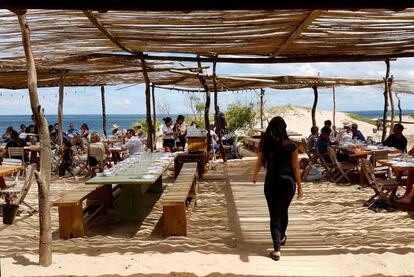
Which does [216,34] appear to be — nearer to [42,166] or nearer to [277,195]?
[277,195]

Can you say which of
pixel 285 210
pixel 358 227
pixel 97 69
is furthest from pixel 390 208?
pixel 97 69

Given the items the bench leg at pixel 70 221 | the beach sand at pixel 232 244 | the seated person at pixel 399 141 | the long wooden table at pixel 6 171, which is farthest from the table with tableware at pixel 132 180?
the seated person at pixel 399 141

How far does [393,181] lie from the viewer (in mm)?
6590

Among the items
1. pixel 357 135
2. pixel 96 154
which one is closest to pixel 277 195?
pixel 96 154

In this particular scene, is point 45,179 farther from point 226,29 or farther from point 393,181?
point 393,181

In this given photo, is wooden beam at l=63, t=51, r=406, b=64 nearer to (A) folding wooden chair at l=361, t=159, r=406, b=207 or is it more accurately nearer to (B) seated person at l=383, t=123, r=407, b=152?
(A) folding wooden chair at l=361, t=159, r=406, b=207

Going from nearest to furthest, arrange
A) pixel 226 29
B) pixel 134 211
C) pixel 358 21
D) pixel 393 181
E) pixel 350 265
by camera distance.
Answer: pixel 350 265 → pixel 358 21 → pixel 226 29 → pixel 134 211 → pixel 393 181

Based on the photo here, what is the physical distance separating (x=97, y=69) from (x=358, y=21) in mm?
6905

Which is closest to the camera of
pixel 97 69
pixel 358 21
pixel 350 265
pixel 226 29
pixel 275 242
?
pixel 350 265

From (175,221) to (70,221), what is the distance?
1.23 m

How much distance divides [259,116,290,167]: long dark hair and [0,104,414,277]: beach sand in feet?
3.19

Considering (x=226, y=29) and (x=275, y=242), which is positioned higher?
(x=226, y=29)

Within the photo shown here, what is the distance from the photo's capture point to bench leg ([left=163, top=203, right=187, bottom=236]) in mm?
5191

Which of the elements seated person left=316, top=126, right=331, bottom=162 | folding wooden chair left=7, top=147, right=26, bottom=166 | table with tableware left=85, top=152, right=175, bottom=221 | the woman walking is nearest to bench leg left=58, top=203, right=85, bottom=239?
table with tableware left=85, top=152, right=175, bottom=221
